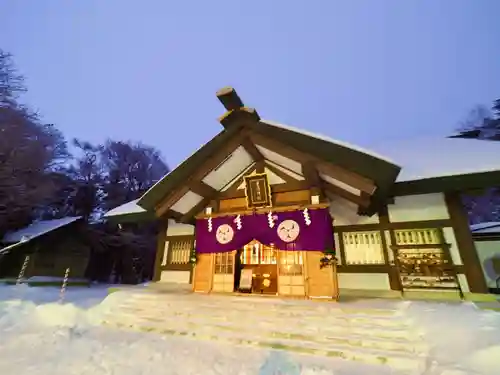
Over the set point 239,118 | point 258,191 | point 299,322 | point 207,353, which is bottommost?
point 207,353

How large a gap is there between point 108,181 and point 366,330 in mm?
→ 25656

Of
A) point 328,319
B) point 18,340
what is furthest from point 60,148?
point 328,319

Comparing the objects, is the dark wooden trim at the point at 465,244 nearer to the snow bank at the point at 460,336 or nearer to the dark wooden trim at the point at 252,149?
the snow bank at the point at 460,336

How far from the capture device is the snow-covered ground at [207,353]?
3.02 metres

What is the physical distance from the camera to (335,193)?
7.01 metres

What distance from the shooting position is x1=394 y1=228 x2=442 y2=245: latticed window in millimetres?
6180

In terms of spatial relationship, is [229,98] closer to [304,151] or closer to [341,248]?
[304,151]

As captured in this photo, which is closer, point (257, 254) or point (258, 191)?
point (258, 191)

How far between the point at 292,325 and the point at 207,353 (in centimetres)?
152

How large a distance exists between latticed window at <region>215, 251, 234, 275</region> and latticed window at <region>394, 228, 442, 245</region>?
448 centimetres

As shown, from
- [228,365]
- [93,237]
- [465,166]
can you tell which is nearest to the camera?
[228,365]

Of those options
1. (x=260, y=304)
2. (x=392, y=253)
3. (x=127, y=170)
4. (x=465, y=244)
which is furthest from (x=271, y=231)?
(x=127, y=170)

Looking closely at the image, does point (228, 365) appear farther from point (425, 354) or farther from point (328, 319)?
point (425, 354)

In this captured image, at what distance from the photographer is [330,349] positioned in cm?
369
